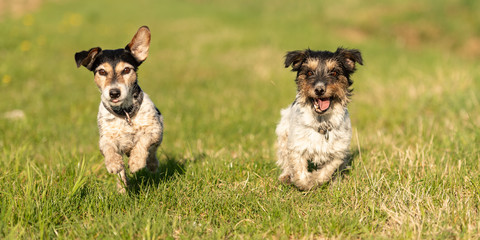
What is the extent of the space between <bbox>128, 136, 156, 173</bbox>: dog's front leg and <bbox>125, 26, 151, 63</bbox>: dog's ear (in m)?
0.89

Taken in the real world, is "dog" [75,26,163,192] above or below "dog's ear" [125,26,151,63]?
below

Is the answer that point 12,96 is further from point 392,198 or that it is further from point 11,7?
point 11,7

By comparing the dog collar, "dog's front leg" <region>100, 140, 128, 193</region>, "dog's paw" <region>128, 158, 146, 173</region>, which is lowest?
"dog's paw" <region>128, 158, 146, 173</region>

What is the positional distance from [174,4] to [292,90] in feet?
78.6

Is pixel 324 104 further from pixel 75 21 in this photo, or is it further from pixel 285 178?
pixel 75 21

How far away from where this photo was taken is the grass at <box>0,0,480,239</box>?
3.95 m

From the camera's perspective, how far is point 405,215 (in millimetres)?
3953

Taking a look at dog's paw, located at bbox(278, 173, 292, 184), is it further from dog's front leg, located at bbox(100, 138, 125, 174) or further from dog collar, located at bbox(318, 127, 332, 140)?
dog's front leg, located at bbox(100, 138, 125, 174)

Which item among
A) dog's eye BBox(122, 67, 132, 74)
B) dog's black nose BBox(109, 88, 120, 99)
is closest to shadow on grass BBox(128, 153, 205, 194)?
dog's black nose BBox(109, 88, 120, 99)

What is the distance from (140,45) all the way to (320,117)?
7.19 ft

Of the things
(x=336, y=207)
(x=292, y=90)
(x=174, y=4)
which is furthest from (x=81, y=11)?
(x=336, y=207)

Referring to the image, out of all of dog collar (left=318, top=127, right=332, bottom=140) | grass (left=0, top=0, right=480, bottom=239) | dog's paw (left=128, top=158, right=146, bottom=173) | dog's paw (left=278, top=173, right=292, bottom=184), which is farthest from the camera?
dog's paw (left=278, top=173, right=292, bottom=184)

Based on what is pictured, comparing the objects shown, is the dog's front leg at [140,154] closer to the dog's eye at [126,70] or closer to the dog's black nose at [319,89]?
the dog's eye at [126,70]

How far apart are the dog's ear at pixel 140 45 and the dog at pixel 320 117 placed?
1.57 meters
